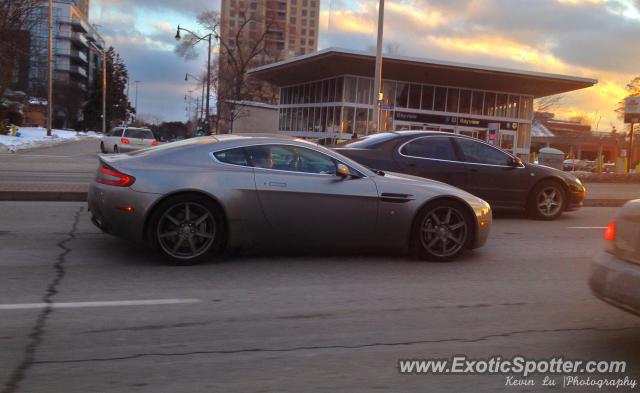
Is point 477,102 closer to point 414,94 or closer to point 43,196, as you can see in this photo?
point 414,94

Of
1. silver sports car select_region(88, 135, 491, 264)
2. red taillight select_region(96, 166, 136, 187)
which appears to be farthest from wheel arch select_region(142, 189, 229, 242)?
red taillight select_region(96, 166, 136, 187)

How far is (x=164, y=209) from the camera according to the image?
18.8ft

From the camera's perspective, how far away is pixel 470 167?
9414 mm

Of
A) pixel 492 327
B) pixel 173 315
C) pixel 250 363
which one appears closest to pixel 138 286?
pixel 173 315

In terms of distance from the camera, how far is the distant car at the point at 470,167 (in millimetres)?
9125

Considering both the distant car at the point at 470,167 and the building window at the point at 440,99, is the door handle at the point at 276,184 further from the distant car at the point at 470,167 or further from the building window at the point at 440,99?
the building window at the point at 440,99

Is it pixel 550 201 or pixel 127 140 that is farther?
pixel 127 140

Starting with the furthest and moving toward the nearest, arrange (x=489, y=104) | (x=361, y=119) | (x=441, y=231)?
(x=489, y=104) → (x=361, y=119) → (x=441, y=231)

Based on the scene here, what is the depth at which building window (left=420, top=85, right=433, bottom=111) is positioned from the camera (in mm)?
39094

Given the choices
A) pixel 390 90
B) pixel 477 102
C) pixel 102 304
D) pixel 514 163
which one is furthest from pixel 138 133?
pixel 102 304

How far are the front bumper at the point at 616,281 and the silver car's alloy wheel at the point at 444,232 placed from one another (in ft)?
8.11

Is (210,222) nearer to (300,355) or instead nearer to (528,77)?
(300,355)

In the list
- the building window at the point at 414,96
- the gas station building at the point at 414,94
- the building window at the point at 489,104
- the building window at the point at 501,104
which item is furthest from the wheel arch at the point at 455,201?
the building window at the point at 501,104

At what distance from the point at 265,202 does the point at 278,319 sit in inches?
70.9
